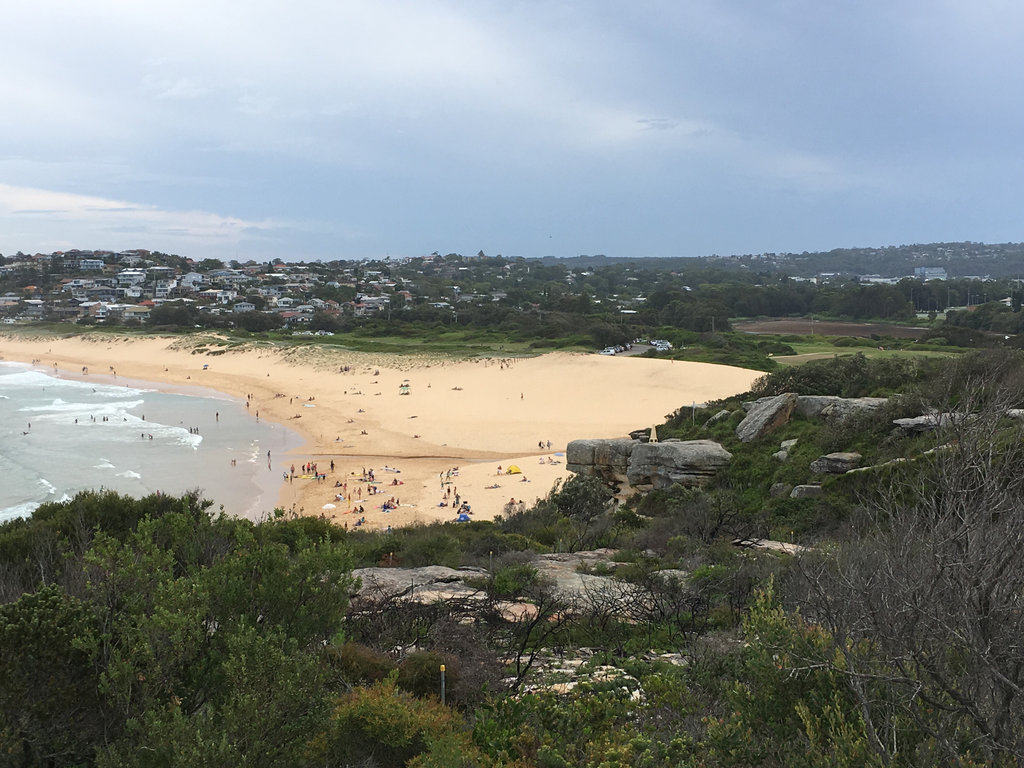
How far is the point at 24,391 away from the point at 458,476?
1337 inches

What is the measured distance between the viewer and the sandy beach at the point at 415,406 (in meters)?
23.2

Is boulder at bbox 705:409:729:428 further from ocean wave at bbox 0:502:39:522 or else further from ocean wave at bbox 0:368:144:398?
ocean wave at bbox 0:368:144:398

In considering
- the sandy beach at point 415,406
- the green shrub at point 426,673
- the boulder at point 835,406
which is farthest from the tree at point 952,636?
the sandy beach at point 415,406

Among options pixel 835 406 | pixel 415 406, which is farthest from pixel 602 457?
pixel 415 406

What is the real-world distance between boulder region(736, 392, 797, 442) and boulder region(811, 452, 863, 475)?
2.82m

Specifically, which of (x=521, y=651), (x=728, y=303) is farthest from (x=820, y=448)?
(x=728, y=303)

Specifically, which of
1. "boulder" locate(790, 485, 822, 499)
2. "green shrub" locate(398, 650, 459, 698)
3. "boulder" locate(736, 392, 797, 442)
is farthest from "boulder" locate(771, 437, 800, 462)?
"green shrub" locate(398, 650, 459, 698)

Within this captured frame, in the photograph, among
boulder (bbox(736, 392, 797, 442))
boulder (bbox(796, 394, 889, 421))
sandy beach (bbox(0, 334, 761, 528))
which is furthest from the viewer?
sandy beach (bbox(0, 334, 761, 528))

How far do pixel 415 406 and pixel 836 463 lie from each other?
1067 inches

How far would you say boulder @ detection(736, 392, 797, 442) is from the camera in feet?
54.2

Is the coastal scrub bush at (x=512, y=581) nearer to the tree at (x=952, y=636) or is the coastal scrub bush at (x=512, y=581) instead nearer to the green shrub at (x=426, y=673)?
the green shrub at (x=426, y=673)

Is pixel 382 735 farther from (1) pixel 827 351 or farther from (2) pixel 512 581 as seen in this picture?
(1) pixel 827 351

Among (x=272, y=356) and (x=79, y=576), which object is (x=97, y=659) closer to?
(x=79, y=576)

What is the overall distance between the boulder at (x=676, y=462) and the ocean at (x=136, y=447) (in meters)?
9.29
